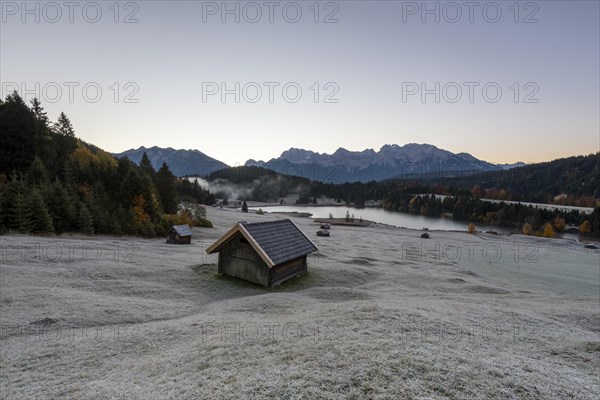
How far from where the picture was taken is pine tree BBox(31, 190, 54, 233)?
137ft

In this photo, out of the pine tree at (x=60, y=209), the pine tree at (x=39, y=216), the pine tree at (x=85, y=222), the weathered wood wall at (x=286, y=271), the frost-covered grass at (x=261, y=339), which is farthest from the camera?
the pine tree at (x=85, y=222)

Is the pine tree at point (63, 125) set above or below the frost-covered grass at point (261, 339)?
above

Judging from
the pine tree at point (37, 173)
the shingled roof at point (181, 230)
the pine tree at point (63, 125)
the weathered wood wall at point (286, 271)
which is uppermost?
the pine tree at point (63, 125)

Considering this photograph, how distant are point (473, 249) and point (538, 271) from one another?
75.9 ft

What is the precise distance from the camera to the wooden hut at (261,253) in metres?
25.2

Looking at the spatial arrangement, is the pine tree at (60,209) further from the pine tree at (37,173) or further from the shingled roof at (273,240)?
the shingled roof at (273,240)

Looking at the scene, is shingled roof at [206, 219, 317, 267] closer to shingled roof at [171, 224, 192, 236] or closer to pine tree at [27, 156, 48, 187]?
shingled roof at [171, 224, 192, 236]

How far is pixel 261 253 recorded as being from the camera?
2447 centimetres

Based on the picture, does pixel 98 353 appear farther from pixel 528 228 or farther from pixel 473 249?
pixel 528 228

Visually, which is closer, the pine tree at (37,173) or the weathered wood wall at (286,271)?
the weathered wood wall at (286,271)

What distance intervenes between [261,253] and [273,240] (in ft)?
8.36

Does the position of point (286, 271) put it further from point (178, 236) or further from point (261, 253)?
point (178, 236)

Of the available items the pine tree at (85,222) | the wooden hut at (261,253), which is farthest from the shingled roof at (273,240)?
the pine tree at (85,222)

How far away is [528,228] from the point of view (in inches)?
5069
